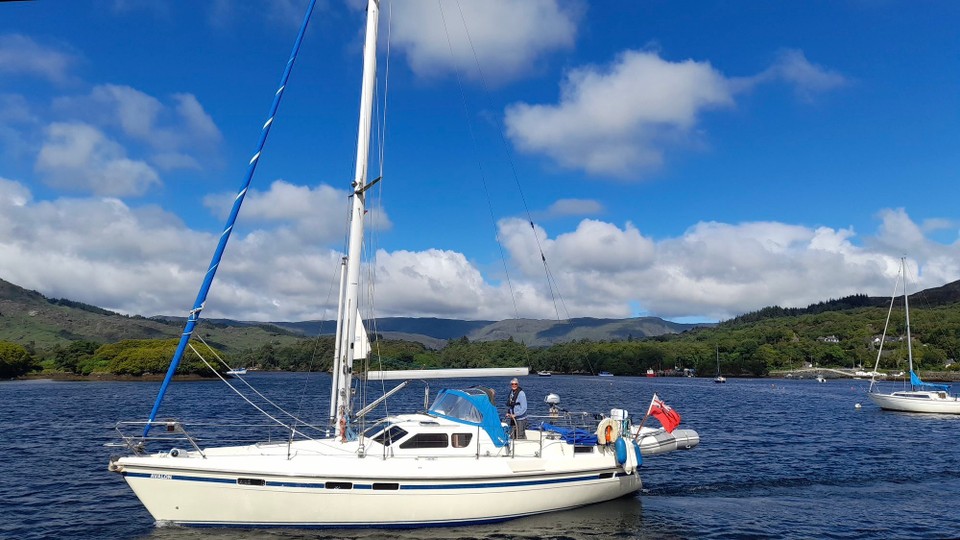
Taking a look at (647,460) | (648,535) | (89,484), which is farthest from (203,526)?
(647,460)

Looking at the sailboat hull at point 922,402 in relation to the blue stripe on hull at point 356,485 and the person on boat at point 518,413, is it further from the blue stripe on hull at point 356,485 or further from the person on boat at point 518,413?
the blue stripe on hull at point 356,485

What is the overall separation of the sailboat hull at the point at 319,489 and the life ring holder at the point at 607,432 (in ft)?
10.2

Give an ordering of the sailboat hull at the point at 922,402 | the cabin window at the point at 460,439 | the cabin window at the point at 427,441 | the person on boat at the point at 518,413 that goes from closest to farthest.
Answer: the cabin window at the point at 427,441, the cabin window at the point at 460,439, the person on boat at the point at 518,413, the sailboat hull at the point at 922,402

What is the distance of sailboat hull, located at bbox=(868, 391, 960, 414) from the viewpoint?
2092 inches

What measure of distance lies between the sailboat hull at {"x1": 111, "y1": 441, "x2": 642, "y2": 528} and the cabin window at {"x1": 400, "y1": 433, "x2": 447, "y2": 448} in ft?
1.55

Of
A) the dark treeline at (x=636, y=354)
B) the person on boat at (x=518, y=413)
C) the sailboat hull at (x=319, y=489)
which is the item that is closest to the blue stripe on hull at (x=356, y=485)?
the sailboat hull at (x=319, y=489)

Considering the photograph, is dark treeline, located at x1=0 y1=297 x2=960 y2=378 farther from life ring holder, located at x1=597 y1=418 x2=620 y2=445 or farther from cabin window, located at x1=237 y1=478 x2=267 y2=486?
cabin window, located at x1=237 y1=478 x2=267 y2=486

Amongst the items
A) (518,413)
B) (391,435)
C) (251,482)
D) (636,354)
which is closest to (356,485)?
(391,435)

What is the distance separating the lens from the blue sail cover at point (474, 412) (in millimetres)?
17094

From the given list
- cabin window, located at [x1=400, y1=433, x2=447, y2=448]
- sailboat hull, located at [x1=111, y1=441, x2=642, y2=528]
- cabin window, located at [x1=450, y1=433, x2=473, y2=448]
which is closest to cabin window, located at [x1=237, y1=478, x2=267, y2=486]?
sailboat hull, located at [x1=111, y1=441, x2=642, y2=528]

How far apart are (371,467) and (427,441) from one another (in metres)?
1.82

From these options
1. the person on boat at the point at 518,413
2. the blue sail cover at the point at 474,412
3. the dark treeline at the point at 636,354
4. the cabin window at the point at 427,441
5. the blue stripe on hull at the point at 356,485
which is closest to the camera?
the blue stripe on hull at the point at 356,485

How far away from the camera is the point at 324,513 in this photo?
1499 cm

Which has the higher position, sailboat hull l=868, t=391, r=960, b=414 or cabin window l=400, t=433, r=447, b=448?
cabin window l=400, t=433, r=447, b=448
